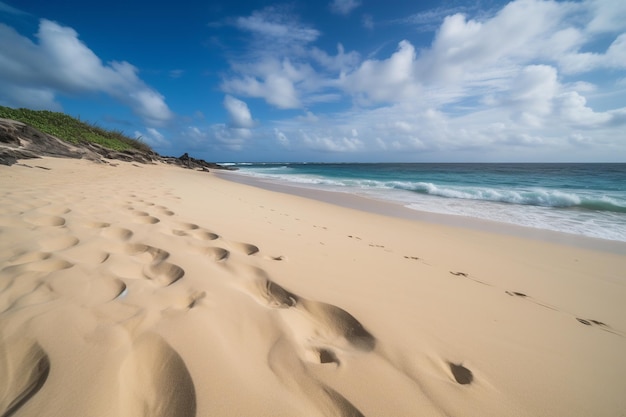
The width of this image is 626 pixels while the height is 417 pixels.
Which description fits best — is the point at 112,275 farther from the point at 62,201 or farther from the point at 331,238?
the point at 62,201

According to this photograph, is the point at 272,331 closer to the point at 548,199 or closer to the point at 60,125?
the point at 548,199

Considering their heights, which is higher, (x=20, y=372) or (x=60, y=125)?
(x=60, y=125)

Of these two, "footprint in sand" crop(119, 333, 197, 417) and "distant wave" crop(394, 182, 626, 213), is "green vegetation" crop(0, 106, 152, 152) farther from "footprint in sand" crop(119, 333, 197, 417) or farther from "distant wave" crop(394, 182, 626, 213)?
"distant wave" crop(394, 182, 626, 213)

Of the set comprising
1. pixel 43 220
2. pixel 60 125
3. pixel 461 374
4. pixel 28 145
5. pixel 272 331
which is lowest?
pixel 461 374

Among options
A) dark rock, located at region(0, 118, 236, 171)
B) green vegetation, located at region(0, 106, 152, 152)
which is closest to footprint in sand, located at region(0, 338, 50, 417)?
dark rock, located at region(0, 118, 236, 171)

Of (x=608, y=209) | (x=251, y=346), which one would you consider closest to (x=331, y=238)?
(x=251, y=346)

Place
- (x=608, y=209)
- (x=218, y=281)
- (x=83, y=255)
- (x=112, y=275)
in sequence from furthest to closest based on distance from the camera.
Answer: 1. (x=608, y=209)
2. (x=83, y=255)
3. (x=218, y=281)
4. (x=112, y=275)

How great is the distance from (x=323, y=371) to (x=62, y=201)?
4.10 m

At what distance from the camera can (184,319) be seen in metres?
1.25

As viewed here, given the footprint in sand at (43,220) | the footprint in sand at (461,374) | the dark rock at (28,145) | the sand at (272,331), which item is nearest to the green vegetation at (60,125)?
the dark rock at (28,145)

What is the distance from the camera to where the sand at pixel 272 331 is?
90cm

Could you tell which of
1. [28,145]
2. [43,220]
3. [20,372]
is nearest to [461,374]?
[20,372]

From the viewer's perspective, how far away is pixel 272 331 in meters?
1.26

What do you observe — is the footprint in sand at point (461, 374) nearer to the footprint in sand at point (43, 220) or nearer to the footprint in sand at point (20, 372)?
the footprint in sand at point (20, 372)
